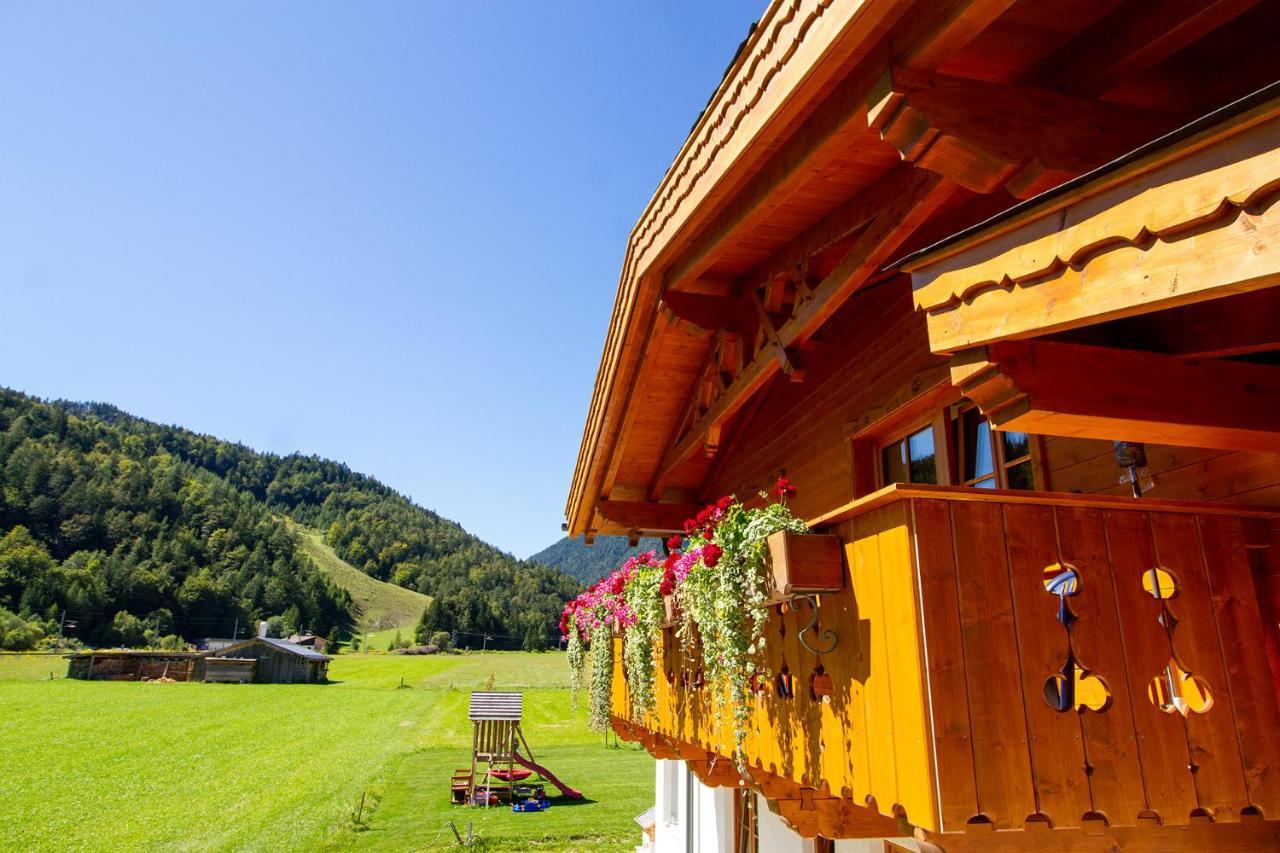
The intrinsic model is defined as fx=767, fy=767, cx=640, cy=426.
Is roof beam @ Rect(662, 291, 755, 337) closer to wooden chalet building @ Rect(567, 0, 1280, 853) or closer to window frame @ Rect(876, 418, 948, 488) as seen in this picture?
window frame @ Rect(876, 418, 948, 488)

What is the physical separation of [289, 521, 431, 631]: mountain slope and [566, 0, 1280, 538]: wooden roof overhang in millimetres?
131287

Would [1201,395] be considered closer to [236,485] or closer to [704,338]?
[704,338]

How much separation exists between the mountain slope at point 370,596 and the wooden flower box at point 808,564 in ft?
438

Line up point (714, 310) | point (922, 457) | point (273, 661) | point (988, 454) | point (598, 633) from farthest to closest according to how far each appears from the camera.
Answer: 1. point (273, 661)
2. point (598, 633)
3. point (714, 310)
4. point (922, 457)
5. point (988, 454)

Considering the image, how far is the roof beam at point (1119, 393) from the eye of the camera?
2430 mm

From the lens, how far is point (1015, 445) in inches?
163

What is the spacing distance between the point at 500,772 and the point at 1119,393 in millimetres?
25394

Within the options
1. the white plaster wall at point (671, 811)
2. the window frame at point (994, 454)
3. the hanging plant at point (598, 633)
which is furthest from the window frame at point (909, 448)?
the white plaster wall at point (671, 811)

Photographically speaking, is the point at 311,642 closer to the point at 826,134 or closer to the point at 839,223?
the point at 839,223

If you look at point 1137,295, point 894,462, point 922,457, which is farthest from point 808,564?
point 894,462

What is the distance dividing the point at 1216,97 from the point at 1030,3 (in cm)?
88

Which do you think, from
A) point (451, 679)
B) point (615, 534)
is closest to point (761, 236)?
point (615, 534)

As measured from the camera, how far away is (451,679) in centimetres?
7000

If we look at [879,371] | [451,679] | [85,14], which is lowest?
[451,679]
